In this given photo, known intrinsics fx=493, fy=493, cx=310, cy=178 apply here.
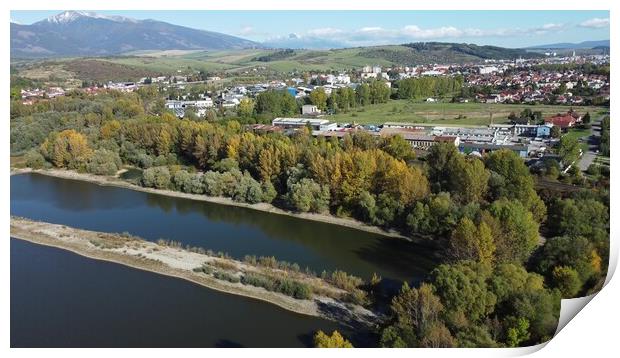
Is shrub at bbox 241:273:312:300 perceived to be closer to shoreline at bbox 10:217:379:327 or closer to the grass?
shoreline at bbox 10:217:379:327

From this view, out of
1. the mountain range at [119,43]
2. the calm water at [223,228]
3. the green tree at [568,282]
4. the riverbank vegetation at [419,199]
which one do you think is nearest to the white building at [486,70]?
the mountain range at [119,43]

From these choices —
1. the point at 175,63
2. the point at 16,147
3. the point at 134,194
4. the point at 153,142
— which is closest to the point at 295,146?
the point at 134,194

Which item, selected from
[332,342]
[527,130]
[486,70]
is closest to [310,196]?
[332,342]

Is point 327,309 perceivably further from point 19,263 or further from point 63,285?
point 19,263

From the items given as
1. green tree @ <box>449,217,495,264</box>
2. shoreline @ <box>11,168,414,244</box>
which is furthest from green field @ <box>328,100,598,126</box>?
green tree @ <box>449,217,495,264</box>

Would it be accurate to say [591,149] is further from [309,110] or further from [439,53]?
[439,53]

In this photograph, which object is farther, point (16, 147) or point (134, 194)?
point (16, 147)

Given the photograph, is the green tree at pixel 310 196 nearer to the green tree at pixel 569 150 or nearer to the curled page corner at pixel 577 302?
the curled page corner at pixel 577 302
